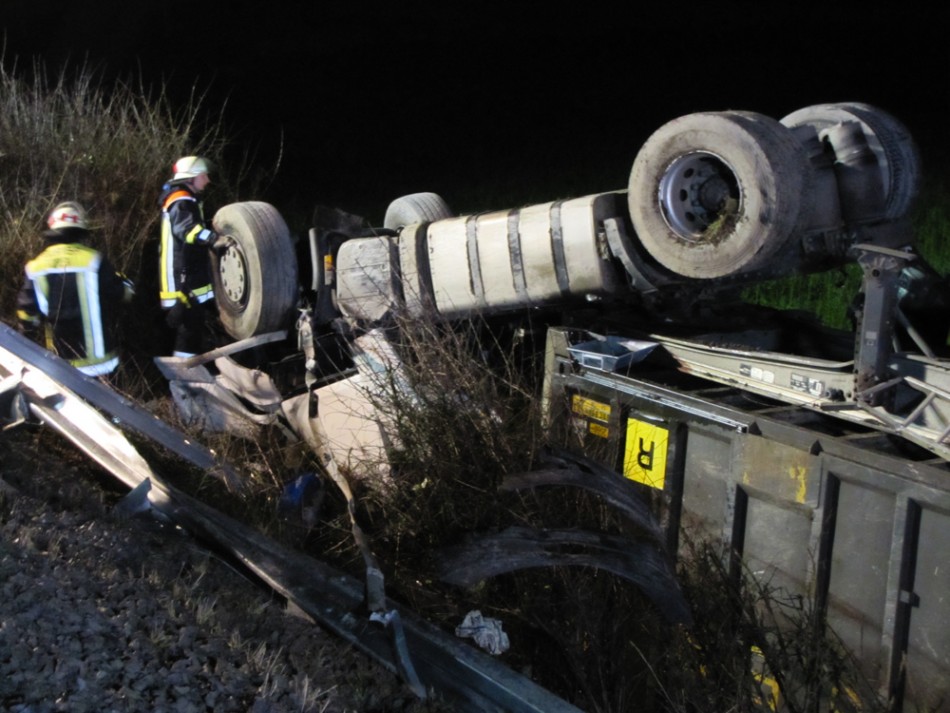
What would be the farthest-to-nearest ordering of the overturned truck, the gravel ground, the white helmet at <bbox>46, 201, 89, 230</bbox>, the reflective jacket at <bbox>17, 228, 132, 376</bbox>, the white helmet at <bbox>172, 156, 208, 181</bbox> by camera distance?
the white helmet at <bbox>172, 156, 208, 181</bbox> < the white helmet at <bbox>46, 201, 89, 230</bbox> < the reflective jacket at <bbox>17, 228, 132, 376</bbox> < the overturned truck < the gravel ground

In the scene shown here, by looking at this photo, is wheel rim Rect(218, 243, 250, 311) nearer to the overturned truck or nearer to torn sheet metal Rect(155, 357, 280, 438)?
the overturned truck

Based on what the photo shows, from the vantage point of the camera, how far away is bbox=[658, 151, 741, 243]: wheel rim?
4.29 m

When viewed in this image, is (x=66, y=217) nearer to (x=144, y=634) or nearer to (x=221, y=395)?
(x=221, y=395)

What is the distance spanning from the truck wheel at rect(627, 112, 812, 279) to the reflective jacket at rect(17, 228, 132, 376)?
3.51m

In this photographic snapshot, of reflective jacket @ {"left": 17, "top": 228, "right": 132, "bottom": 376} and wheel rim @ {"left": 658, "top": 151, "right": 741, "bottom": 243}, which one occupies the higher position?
wheel rim @ {"left": 658, "top": 151, "right": 741, "bottom": 243}

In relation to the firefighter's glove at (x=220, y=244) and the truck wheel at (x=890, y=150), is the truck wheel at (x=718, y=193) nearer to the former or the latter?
the truck wheel at (x=890, y=150)

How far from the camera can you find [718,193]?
4.33m

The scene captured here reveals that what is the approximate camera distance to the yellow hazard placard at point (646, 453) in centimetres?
392

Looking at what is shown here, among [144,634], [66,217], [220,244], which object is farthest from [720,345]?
[66,217]

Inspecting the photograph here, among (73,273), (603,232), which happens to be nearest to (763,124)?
(603,232)

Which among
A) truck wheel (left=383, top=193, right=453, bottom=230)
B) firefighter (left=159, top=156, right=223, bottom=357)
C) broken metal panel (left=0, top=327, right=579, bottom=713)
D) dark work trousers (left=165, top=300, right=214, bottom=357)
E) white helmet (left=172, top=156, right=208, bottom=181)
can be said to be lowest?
broken metal panel (left=0, top=327, right=579, bottom=713)

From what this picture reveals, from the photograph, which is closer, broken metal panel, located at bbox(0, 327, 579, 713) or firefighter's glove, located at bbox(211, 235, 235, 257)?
broken metal panel, located at bbox(0, 327, 579, 713)

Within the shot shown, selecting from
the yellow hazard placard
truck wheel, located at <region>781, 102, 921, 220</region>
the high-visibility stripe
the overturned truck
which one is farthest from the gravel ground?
the high-visibility stripe

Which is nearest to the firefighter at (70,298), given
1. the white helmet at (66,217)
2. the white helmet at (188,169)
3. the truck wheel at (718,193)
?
the white helmet at (66,217)
